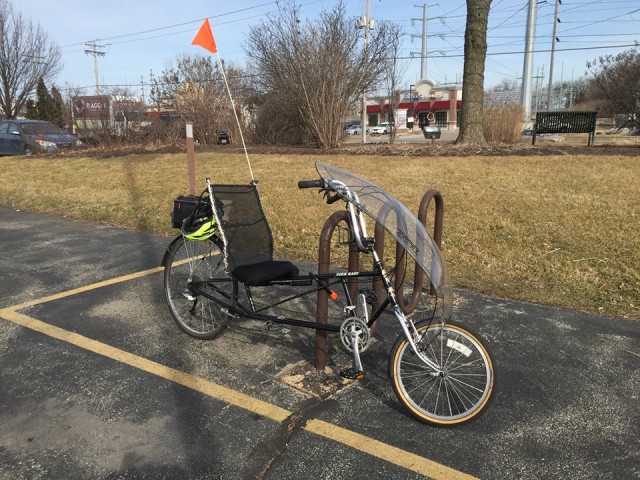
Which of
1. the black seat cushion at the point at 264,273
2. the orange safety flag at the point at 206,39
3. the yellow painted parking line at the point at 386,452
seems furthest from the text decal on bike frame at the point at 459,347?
the orange safety flag at the point at 206,39

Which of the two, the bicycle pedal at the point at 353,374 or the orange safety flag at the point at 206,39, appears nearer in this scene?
the bicycle pedal at the point at 353,374

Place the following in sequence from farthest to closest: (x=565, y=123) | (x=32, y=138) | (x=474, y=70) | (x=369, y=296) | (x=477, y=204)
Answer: (x=32, y=138)
(x=565, y=123)
(x=474, y=70)
(x=477, y=204)
(x=369, y=296)

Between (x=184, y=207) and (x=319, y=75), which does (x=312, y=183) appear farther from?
(x=319, y=75)

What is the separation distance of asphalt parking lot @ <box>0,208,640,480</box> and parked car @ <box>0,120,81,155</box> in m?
15.0

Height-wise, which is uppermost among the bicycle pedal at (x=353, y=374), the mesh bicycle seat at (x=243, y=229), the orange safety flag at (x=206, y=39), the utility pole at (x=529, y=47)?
the utility pole at (x=529, y=47)

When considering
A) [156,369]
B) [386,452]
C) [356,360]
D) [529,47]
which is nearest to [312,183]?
[356,360]

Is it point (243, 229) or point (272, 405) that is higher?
point (243, 229)

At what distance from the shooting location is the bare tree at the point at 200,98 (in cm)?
1872

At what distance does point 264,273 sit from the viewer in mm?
3377

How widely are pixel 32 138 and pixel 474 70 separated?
14693mm

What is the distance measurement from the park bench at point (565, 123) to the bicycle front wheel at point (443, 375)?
14.6 metres

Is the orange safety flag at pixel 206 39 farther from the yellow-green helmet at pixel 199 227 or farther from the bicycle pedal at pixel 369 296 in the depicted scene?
the bicycle pedal at pixel 369 296

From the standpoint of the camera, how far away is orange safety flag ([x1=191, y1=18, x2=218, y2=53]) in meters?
5.81

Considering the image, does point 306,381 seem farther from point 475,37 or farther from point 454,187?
point 475,37
